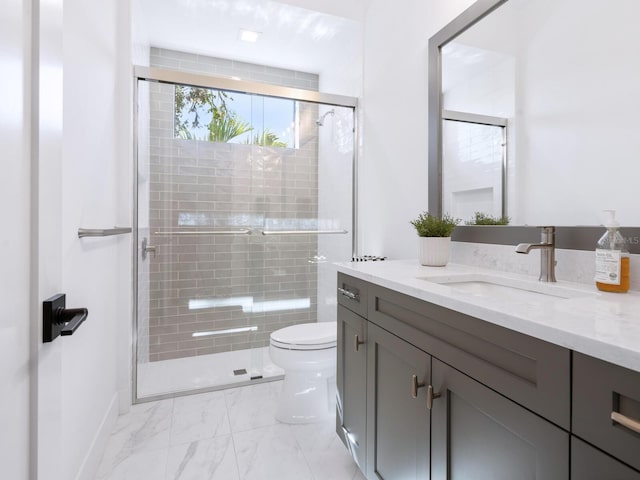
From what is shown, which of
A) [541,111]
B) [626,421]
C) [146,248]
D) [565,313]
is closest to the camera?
[626,421]

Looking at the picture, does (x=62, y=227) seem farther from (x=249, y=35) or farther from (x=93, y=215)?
(x=249, y=35)

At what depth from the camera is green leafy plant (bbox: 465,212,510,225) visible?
141 cm

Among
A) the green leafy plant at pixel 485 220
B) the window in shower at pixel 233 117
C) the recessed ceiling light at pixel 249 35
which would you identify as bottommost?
the green leafy plant at pixel 485 220

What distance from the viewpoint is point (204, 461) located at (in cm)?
159

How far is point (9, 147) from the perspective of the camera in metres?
0.51

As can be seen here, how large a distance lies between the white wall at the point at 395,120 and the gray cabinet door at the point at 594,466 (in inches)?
54.9

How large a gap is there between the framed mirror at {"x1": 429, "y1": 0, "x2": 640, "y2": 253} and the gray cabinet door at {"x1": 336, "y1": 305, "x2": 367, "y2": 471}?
Result: 0.67 metres

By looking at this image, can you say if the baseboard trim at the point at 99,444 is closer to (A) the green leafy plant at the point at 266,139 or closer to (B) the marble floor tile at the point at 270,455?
(B) the marble floor tile at the point at 270,455

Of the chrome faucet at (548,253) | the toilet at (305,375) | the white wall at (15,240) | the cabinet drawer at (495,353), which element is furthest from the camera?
the toilet at (305,375)

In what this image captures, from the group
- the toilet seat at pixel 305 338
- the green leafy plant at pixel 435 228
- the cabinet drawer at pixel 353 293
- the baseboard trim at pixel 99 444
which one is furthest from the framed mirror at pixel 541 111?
the baseboard trim at pixel 99 444

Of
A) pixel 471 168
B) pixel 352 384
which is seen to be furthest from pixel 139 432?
pixel 471 168

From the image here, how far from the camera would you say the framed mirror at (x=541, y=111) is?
1021 mm

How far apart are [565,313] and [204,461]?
5.30ft

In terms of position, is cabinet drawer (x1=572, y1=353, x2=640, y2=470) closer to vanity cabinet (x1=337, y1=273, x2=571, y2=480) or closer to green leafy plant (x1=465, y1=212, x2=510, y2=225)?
vanity cabinet (x1=337, y1=273, x2=571, y2=480)
